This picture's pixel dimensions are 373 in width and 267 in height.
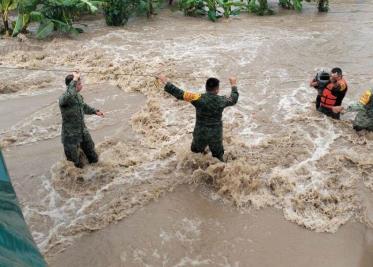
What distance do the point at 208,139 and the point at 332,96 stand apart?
10.2ft

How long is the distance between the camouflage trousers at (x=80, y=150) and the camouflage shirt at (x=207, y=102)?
5.06 feet

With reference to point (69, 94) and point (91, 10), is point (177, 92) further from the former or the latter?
point (91, 10)

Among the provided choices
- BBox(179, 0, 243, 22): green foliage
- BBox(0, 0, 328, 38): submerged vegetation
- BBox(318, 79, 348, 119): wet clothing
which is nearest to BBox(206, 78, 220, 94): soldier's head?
BBox(318, 79, 348, 119): wet clothing

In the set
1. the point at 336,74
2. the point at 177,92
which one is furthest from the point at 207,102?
the point at 336,74

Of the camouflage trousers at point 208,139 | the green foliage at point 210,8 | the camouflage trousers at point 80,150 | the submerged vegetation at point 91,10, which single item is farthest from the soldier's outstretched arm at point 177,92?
the green foliage at point 210,8

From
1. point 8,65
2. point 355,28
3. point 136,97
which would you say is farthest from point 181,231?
point 355,28

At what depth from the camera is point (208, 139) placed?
635 centimetres

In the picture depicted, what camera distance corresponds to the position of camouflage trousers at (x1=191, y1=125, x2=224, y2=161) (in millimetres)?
6277

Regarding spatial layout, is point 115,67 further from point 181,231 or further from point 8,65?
point 181,231

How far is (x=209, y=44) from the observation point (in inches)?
501

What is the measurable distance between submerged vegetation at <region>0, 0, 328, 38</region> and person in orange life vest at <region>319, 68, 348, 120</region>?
711 centimetres

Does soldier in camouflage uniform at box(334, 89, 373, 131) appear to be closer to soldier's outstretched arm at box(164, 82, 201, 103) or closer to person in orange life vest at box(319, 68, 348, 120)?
person in orange life vest at box(319, 68, 348, 120)

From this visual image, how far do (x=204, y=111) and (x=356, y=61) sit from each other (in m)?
6.81

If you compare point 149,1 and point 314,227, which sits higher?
point 149,1
